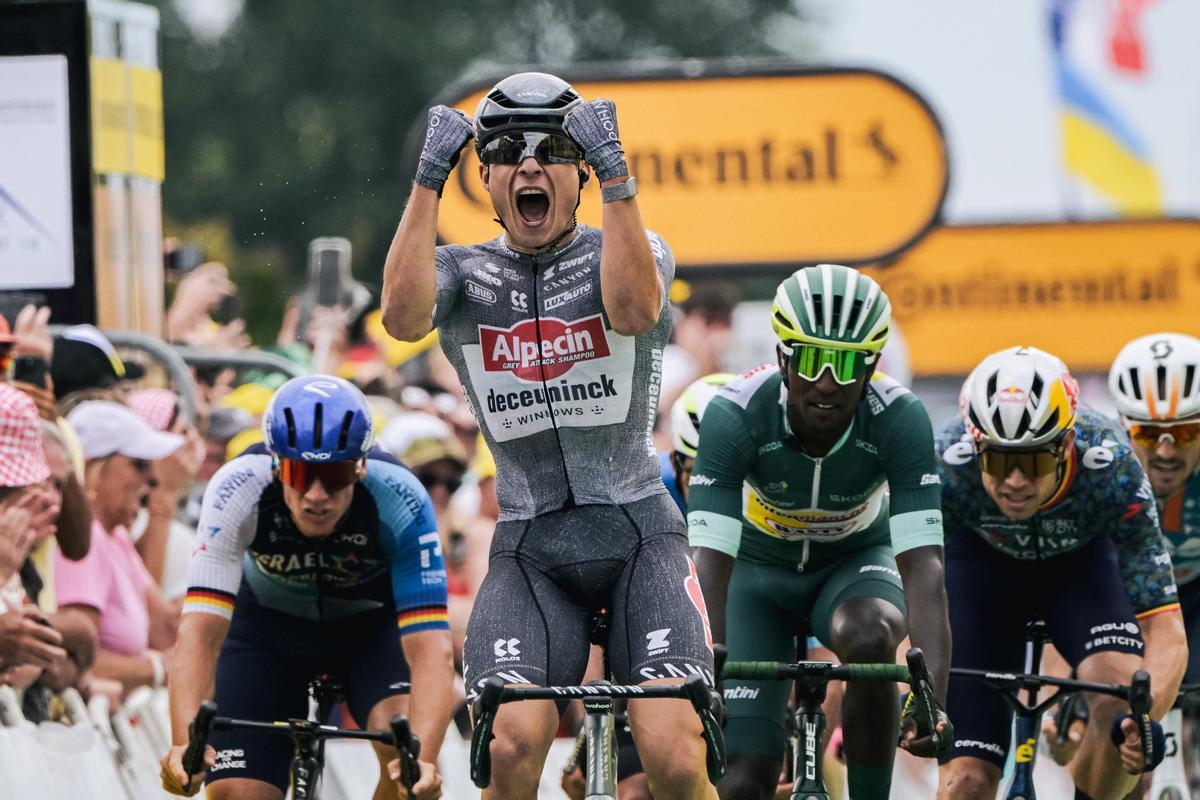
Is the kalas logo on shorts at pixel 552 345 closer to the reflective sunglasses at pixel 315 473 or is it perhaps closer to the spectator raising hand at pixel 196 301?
the reflective sunglasses at pixel 315 473

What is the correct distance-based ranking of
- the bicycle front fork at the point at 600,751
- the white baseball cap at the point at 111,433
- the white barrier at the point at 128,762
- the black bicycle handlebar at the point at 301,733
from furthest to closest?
the white baseball cap at the point at 111,433 → the white barrier at the point at 128,762 → the black bicycle handlebar at the point at 301,733 → the bicycle front fork at the point at 600,751

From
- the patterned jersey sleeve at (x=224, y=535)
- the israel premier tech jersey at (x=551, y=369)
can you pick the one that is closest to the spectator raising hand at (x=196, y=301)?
the patterned jersey sleeve at (x=224, y=535)

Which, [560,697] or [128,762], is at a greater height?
[560,697]

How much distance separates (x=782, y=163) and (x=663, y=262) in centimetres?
1254

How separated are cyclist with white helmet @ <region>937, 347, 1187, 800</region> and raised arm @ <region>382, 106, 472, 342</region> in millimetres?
2562

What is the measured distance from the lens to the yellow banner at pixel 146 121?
11.6 meters

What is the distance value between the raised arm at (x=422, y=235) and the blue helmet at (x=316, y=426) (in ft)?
3.92

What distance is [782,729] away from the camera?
7.99m

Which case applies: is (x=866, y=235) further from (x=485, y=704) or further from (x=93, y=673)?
(x=485, y=704)

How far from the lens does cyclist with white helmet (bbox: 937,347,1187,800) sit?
26.8 feet

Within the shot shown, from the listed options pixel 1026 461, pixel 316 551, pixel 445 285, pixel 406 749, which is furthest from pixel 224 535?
pixel 1026 461

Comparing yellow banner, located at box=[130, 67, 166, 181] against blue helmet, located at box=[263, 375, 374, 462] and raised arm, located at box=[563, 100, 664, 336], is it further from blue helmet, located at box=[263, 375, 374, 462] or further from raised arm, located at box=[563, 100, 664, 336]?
raised arm, located at box=[563, 100, 664, 336]

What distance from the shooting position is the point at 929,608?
7.21 metres

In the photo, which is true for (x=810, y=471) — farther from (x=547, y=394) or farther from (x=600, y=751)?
(x=600, y=751)
